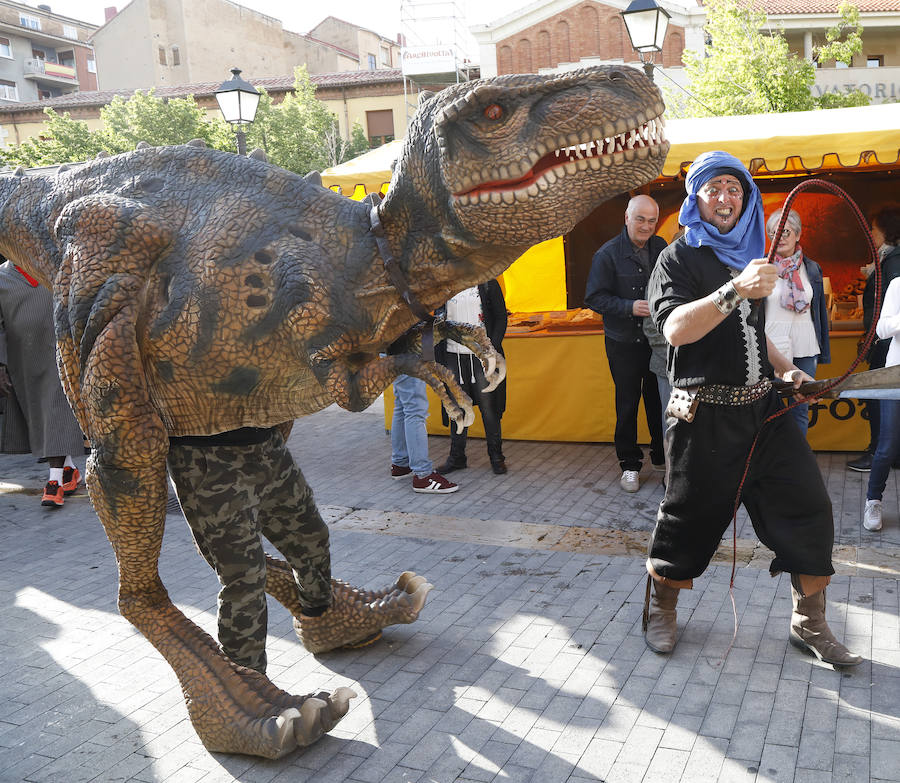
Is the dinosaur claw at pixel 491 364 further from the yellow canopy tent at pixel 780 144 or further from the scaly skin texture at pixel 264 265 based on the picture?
the yellow canopy tent at pixel 780 144

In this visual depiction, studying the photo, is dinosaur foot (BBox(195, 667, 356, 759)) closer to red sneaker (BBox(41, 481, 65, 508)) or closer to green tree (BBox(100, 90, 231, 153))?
red sneaker (BBox(41, 481, 65, 508))

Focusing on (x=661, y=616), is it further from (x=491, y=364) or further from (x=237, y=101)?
(x=237, y=101)

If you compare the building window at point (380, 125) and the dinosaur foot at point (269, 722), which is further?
the building window at point (380, 125)

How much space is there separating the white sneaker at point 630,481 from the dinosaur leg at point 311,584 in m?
2.81

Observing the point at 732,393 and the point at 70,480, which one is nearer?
Answer: the point at 732,393

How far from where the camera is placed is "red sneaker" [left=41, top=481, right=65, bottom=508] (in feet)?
21.7

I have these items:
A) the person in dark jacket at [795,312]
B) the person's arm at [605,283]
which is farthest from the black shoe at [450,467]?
the person in dark jacket at [795,312]

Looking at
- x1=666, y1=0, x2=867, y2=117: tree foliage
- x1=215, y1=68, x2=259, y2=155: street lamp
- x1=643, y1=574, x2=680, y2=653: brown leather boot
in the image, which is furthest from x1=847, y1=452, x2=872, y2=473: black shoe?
x1=666, y1=0, x2=867, y2=117: tree foliage

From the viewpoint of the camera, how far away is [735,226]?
3.39 m

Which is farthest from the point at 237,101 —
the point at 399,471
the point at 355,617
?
the point at 355,617

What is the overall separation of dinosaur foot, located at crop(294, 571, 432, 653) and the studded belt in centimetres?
160

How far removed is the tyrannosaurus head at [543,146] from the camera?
2.07 metres

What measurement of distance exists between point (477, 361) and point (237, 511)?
4.10m

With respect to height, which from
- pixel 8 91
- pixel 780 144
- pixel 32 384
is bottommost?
pixel 32 384
